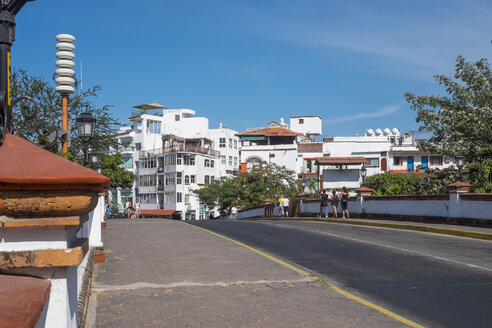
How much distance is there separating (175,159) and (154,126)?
17.3 m

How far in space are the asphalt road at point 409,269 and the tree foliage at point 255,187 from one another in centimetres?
5215

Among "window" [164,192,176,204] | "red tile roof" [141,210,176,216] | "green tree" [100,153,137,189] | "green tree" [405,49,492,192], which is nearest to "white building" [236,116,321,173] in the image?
"window" [164,192,176,204]

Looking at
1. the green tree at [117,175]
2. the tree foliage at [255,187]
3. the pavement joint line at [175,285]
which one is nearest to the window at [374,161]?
the tree foliage at [255,187]

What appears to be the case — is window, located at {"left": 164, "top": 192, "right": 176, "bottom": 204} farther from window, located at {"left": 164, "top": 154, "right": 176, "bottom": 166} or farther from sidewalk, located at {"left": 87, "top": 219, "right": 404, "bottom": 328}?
sidewalk, located at {"left": 87, "top": 219, "right": 404, "bottom": 328}

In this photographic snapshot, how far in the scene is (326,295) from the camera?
26.2ft

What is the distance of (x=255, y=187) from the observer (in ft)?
232

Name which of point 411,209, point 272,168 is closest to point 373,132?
point 272,168

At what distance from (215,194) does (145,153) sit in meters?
24.2

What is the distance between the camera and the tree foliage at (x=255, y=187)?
70.5m

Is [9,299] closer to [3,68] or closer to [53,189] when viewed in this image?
[53,189]

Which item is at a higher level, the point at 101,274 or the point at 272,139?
the point at 272,139

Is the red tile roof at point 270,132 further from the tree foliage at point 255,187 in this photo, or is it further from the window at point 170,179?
the tree foliage at point 255,187

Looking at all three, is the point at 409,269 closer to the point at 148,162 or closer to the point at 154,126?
the point at 148,162

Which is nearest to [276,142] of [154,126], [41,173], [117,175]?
[154,126]
